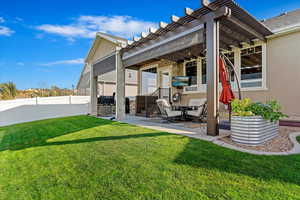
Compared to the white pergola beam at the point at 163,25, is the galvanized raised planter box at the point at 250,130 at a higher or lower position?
lower

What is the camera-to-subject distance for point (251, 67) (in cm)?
671

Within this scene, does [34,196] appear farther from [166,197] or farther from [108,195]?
[166,197]

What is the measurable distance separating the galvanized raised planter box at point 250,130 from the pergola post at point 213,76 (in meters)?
0.51

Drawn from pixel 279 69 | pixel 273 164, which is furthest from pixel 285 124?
pixel 273 164

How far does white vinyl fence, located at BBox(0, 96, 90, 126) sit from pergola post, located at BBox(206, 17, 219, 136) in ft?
37.6

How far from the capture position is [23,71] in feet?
68.0

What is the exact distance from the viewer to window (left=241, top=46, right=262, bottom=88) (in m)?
6.49

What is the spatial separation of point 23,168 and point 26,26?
15953mm

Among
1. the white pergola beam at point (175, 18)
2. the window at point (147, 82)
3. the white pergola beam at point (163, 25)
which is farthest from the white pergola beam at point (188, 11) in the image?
the window at point (147, 82)

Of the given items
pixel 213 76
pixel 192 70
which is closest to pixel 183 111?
pixel 213 76

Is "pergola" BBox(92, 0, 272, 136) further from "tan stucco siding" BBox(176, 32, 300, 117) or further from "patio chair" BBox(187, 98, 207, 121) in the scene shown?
"patio chair" BBox(187, 98, 207, 121)

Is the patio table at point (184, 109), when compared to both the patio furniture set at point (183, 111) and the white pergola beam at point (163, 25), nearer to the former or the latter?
the patio furniture set at point (183, 111)

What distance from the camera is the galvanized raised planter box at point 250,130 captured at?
3434mm

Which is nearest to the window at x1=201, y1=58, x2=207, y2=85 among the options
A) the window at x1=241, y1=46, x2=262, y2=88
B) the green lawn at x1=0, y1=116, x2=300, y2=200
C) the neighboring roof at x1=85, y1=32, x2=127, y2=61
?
the window at x1=241, y1=46, x2=262, y2=88
